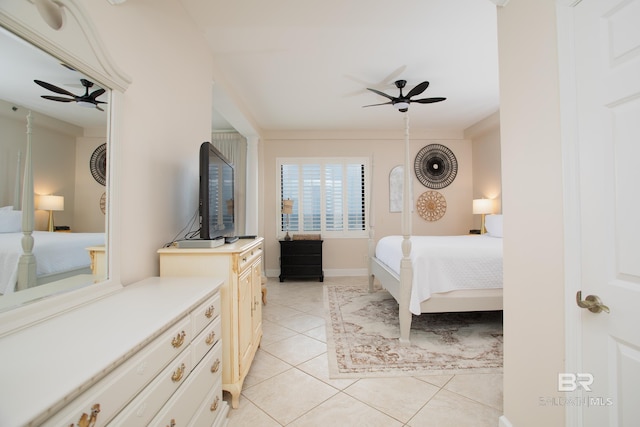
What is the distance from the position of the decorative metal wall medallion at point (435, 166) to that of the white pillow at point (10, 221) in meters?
5.33

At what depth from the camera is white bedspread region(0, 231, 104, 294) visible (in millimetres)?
909

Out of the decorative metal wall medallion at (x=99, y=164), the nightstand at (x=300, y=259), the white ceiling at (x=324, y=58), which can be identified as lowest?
the nightstand at (x=300, y=259)

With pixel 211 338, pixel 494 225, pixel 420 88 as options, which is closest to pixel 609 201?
pixel 211 338

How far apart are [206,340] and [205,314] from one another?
5.0 inches

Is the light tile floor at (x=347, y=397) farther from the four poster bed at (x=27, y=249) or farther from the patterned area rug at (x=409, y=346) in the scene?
the four poster bed at (x=27, y=249)

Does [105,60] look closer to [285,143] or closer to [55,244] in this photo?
[55,244]

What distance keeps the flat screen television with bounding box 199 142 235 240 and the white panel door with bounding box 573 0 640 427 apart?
6.10 ft

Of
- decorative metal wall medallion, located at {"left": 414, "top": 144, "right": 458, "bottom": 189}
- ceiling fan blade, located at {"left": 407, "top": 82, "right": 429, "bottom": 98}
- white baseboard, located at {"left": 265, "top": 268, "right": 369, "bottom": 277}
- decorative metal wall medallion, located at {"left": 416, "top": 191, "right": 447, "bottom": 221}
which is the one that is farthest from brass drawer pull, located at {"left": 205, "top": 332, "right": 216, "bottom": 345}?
decorative metal wall medallion, located at {"left": 414, "top": 144, "right": 458, "bottom": 189}

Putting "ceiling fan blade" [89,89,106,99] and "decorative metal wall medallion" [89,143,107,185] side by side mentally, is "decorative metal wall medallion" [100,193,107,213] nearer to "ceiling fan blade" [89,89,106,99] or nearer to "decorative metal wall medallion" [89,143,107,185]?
"decorative metal wall medallion" [89,143,107,185]

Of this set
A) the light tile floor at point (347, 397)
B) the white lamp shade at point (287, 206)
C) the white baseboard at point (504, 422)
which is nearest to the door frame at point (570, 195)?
the white baseboard at point (504, 422)

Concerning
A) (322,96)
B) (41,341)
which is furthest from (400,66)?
(41,341)

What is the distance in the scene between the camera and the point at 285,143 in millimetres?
5289

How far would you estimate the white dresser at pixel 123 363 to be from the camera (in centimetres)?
59

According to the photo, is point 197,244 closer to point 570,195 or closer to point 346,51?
point 570,195
